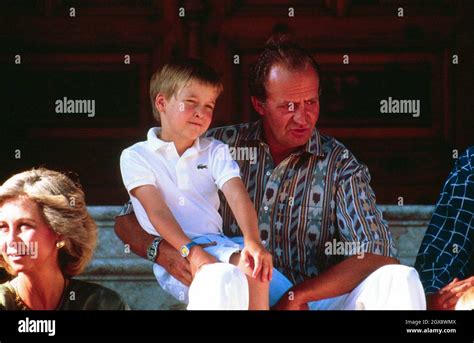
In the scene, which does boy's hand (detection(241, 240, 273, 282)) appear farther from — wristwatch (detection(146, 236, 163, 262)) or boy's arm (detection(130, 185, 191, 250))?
wristwatch (detection(146, 236, 163, 262))

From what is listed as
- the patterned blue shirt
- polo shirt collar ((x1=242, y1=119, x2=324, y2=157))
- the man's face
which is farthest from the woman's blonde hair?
the patterned blue shirt

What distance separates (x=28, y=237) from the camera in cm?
473

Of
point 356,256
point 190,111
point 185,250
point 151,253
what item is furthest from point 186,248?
point 356,256

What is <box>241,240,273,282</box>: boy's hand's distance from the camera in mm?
4559

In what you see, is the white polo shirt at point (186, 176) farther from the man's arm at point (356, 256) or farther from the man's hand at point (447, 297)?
the man's hand at point (447, 297)

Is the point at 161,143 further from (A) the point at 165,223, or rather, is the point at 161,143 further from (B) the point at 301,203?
(B) the point at 301,203

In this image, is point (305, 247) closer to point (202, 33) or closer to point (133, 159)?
point (133, 159)

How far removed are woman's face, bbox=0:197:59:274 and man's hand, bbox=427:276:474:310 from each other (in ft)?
4.36

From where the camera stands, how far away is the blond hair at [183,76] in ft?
15.8

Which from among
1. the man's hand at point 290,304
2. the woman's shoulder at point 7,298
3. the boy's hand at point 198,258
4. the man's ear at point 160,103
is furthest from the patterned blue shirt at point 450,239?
the woman's shoulder at point 7,298

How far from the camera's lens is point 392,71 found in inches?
213

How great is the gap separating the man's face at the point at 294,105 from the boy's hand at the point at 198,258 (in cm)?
56

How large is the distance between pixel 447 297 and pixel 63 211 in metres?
1.38

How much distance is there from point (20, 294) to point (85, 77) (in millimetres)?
1023
